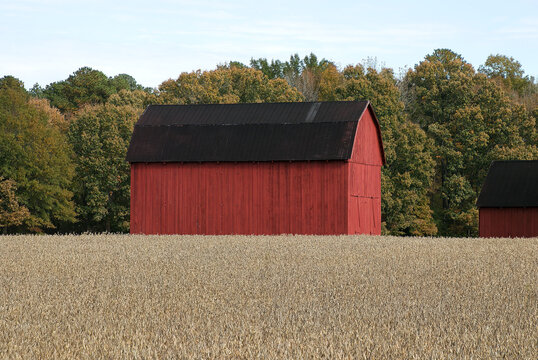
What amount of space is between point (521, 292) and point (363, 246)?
12452 millimetres

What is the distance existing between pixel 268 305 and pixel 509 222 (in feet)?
119

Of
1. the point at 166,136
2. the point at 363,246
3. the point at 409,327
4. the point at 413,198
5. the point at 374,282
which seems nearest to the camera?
the point at 409,327

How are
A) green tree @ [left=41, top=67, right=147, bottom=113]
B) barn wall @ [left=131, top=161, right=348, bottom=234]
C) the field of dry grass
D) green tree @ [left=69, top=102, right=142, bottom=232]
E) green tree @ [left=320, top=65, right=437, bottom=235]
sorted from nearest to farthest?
1. the field of dry grass
2. barn wall @ [left=131, top=161, right=348, bottom=234]
3. green tree @ [left=320, top=65, right=437, bottom=235]
4. green tree @ [left=69, top=102, right=142, bottom=232]
5. green tree @ [left=41, top=67, right=147, bottom=113]

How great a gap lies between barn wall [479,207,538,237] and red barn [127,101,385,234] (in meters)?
8.56

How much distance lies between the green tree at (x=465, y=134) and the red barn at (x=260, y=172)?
16.3 m

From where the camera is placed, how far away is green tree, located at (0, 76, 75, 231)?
178 ft

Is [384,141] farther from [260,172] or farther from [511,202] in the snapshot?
[260,172]

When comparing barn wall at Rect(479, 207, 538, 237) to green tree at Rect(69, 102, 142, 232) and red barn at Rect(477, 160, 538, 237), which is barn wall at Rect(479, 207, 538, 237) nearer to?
red barn at Rect(477, 160, 538, 237)

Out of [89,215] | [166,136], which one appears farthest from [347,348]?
[89,215]

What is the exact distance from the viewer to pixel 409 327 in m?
10.3

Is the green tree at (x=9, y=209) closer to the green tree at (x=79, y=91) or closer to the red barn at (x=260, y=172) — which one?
the red barn at (x=260, y=172)

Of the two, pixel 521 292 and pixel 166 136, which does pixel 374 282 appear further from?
pixel 166 136

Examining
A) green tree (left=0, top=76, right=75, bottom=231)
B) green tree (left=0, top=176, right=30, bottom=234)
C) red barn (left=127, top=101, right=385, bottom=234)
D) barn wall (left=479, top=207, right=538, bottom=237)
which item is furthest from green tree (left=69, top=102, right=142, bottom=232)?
barn wall (left=479, top=207, right=538, bottom=237)

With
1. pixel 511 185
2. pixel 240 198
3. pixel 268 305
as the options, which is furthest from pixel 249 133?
pixel 268 305
